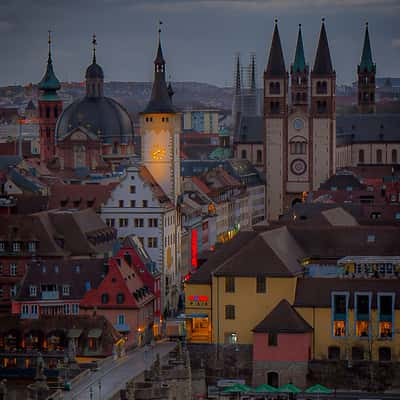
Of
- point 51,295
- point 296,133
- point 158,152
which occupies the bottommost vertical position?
point 51,295

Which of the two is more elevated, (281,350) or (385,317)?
(385,317)

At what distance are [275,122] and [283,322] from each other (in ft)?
326

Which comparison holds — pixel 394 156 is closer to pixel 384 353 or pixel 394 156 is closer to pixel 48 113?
pixel 48 113

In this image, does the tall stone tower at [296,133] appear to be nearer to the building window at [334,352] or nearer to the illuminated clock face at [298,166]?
the illuminated clock face at [298,166]

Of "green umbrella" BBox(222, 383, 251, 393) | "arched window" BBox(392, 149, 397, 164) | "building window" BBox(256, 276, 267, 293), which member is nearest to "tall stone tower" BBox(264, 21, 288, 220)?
"arched window" BBox(392, 149, 397, 164)

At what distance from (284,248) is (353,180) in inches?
2734

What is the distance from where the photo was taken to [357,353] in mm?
78875

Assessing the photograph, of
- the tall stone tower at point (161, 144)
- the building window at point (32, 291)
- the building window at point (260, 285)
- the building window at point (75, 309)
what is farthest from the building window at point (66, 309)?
the tall stone tower at point (161, 144)

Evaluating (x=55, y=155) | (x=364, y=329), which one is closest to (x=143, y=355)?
(x=364, y=329)

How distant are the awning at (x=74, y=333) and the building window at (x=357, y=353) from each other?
13636 millimetres

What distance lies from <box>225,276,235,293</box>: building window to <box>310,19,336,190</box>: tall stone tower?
93.2 meters

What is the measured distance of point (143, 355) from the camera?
82.9 m

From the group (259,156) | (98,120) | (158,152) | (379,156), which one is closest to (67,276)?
(158,152)

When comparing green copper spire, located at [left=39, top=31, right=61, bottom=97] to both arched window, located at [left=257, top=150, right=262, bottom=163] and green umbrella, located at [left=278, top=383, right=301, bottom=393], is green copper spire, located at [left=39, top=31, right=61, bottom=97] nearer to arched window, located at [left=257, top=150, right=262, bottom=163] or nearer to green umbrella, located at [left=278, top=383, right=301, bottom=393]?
arched window, located at [left=257, top=150, right=262, bottom=163]
